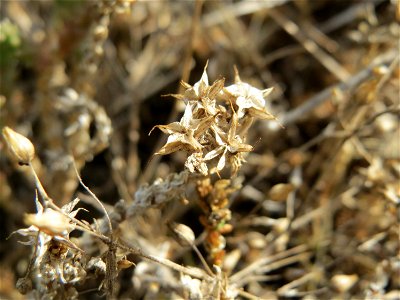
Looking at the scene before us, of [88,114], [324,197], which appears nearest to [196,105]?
[88,114]

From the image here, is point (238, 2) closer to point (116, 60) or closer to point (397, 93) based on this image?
point (116, 60)

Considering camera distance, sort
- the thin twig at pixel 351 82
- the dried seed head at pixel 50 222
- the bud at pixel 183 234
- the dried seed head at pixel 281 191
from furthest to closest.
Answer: the thin twig at pixel 351 82 → the dried seed head at pixel 281 191 → the bud at pixel 183 234 → the dried seed head at pixel 50 222

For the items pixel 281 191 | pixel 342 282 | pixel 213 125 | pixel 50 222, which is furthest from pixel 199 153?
pixel 342 282

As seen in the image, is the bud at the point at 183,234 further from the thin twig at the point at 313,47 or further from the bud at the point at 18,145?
the thin twig at the point at 313,47

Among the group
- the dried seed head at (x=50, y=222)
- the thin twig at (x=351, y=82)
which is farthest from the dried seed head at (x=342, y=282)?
the dried seed head at (x=50, y=222)

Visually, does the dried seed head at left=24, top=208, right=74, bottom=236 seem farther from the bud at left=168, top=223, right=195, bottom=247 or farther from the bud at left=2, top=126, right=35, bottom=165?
the bud at left=168, top=223, right=195, bottom=247

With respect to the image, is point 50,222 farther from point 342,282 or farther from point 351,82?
point 351,82

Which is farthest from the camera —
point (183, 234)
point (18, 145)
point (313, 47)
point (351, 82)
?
point (313, 47)

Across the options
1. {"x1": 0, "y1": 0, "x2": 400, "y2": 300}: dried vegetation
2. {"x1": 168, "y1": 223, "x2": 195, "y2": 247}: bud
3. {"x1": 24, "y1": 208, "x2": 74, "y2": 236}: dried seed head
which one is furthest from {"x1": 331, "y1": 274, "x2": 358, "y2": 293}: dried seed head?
{"x1": 24, "y1": 208, "x2": 74, "y2": 236}: dried seed head

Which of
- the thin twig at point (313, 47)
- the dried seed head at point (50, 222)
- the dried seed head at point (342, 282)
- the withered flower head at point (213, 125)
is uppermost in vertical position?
the thin twig at point (313, 47)
